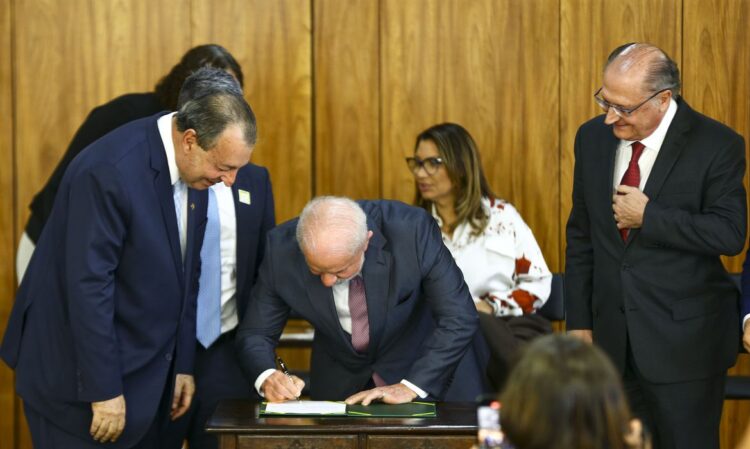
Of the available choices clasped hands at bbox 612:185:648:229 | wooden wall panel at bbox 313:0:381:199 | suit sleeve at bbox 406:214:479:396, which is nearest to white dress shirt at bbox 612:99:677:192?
clasped hands at bbox 612:185:648:229

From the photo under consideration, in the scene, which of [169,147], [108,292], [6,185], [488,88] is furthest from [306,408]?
[6,185]

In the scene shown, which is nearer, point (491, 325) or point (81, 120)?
point (491, 325)

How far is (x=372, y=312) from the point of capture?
3691mm

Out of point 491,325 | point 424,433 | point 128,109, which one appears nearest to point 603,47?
point 491,325

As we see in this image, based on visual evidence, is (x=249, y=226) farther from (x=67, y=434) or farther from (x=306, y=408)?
(x=67, y=434)

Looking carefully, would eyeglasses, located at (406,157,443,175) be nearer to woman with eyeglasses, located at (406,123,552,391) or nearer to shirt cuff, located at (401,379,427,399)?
woman with eyeglasses, located at (406,123,552,391)

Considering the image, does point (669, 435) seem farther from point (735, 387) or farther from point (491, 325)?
point (735, 387)

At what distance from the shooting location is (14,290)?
5.52 metres

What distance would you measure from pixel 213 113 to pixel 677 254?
5.02 feet

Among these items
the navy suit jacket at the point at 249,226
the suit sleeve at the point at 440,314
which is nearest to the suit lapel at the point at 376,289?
the suit sleeve at the point at 440,314

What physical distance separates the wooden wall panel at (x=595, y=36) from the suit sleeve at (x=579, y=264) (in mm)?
1589

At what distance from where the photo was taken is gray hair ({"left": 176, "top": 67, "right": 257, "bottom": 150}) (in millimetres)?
3291

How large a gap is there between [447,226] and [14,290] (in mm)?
2120

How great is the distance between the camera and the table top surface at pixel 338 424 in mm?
3117
